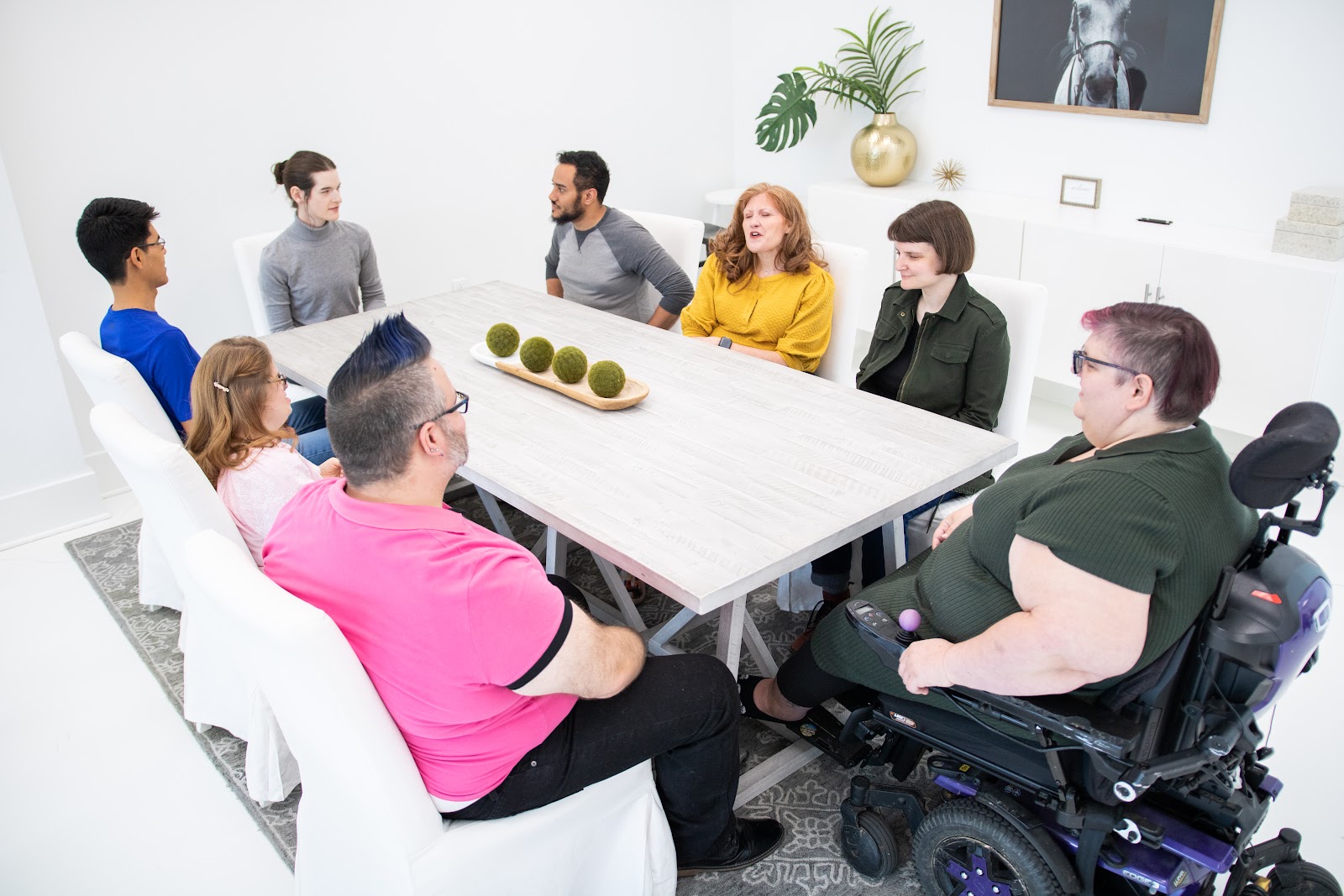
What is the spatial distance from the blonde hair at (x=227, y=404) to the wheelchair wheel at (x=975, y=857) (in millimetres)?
1666

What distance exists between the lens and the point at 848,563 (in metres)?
2.83

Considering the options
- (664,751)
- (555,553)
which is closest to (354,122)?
(555,553)

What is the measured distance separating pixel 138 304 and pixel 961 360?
2.31 metres

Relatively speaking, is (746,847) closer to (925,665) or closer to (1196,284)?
(925,665)

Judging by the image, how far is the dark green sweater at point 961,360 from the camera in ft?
8.96

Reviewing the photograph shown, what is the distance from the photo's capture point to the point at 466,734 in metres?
1.72

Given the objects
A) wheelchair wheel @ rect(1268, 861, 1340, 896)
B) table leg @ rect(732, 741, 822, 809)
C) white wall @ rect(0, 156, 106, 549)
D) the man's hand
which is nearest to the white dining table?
table leg @ rect(732, 741, 822, 809)

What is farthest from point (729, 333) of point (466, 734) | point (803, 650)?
point (466, 734)

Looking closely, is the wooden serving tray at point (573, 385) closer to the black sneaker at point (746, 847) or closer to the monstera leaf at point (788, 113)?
the black sneaker at point (746, 847)

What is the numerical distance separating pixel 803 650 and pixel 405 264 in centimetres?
335

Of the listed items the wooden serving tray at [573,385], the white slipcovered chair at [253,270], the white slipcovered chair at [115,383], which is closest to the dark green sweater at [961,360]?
the wooden serving tray at [573,385]

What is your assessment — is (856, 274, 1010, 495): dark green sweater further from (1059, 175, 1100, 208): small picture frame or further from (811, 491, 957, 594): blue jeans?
(1059, 175, 1100, 208): small picture frame

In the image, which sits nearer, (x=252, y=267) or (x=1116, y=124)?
(x=252, y=267)

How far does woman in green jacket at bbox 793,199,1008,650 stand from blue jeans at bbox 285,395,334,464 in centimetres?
160
